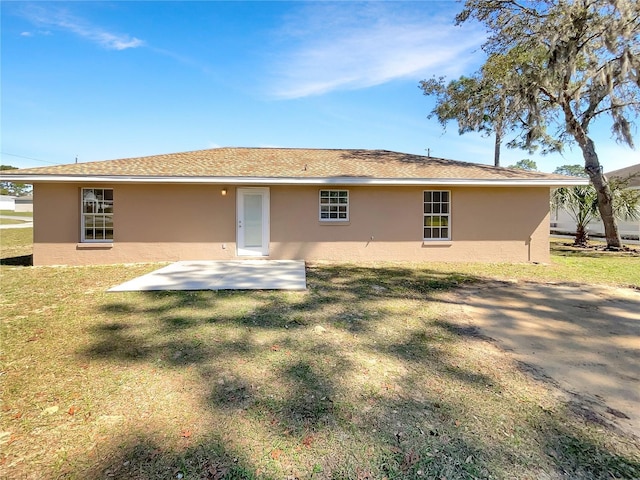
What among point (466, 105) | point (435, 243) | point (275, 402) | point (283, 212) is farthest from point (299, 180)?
point (466, 105)

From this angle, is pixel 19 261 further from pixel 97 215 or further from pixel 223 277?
pixel 223 277

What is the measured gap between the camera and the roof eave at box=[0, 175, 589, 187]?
362 inches

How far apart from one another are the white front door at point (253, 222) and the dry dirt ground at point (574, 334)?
20.3 ft

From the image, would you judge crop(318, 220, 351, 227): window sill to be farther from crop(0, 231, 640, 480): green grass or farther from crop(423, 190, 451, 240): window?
crop(0, 231, 640, 480): green grass

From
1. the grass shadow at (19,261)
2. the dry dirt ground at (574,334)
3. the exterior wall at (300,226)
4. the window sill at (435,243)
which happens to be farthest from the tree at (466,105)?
the grass shadow at (19,261)

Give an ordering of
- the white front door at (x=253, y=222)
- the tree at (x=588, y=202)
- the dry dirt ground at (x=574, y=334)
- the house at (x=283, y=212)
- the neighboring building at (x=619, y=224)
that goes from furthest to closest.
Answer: the neighboring building at (x=619, y=224) < the tree at (x=588, y=202) < the white front door at (x=253, y=222) < the house at (x=283, y=212) < the dry dirt ground at (x=574, y=334)

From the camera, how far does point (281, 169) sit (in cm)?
1077

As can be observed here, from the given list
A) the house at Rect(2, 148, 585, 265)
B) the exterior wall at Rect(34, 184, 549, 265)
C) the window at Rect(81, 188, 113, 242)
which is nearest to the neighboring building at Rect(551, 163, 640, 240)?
the exterior wall at Rect(34, 184, 549, 265)

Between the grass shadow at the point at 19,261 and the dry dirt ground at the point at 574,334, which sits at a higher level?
the grass shadow at the point at 19,261

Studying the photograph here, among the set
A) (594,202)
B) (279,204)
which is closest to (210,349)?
(279,204)

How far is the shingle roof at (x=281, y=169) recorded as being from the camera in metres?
9.48

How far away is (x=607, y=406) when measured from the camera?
2.81 metres

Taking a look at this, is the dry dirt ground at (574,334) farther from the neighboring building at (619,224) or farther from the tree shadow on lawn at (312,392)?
the neighboring building at (619,224)

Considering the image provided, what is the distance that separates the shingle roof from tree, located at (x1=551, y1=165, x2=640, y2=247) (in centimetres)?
620
